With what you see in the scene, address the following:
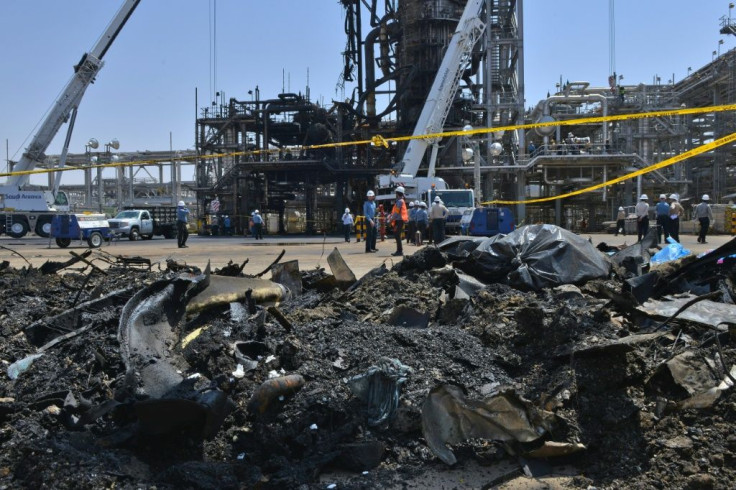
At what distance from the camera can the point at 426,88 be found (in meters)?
44.1

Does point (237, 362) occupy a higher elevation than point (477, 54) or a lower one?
lower

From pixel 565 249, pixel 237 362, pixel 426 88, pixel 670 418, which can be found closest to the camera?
pixel 670 418

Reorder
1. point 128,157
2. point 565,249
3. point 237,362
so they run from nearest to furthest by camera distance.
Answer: point 237,362, point 565,249, point 128,157

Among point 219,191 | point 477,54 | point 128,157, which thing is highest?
point 477,54

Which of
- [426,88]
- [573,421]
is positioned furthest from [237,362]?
[426,88]

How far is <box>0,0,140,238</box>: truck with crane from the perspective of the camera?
3139cm

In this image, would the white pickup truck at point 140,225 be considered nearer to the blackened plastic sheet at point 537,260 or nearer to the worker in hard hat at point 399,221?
the worker in hard hat at point 399,221

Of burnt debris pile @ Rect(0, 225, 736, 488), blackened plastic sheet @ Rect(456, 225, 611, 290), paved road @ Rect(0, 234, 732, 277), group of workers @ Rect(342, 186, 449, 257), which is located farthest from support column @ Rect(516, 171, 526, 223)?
burnt debris pile @ Rect(0, 225, 736, 488)

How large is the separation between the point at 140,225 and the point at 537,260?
31.0 meters

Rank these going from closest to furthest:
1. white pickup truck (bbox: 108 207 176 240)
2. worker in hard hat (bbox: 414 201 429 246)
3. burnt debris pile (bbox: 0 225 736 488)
A: burnt debris pile (bbox: 0 225 736 488) < worker in hard hat (bbox: 414 201 429 246) < white pickup truck (bbox: 108 207 176 240)

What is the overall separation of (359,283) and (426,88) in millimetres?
38124

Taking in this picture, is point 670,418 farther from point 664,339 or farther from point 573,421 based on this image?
point 664,339

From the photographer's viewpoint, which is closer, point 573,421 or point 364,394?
point 573,421

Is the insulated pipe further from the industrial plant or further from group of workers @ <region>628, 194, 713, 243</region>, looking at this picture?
group of workers @ <region>628, 194, 713, 243</region>
